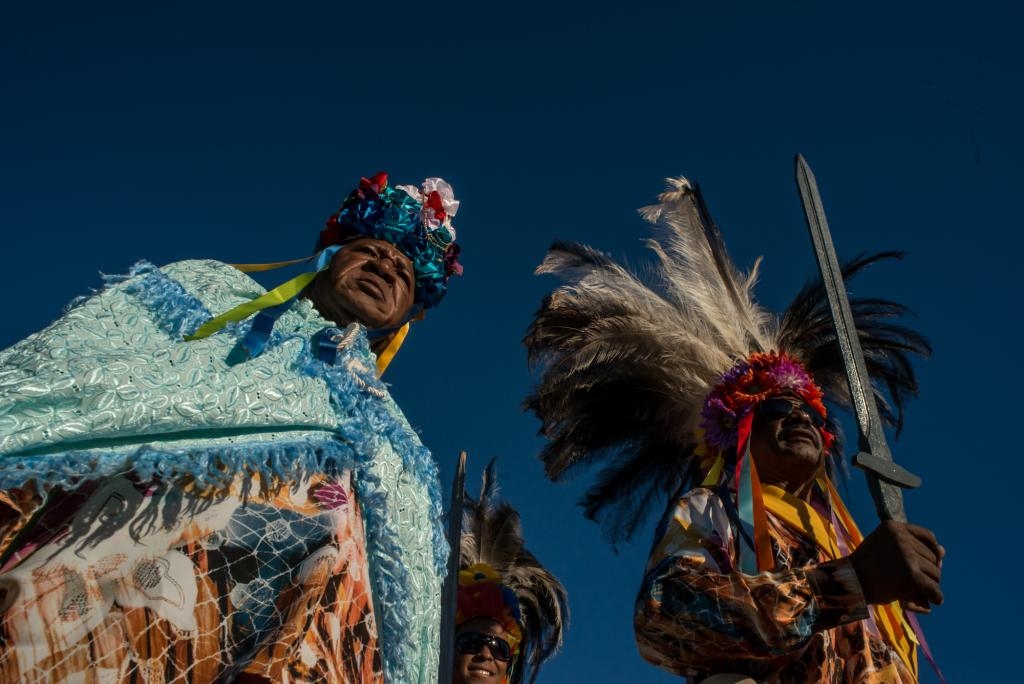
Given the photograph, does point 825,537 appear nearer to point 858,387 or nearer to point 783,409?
point 783,409

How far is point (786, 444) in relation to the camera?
4.06 m

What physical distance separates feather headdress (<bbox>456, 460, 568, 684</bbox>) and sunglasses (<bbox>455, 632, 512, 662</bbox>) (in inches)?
12.1

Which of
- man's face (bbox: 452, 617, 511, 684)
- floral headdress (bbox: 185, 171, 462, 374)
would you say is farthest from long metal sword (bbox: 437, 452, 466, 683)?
floral headdress (bbox: 185, 171, 462, 374)

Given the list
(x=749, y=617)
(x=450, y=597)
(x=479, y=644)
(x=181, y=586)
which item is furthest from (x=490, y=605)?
(x=181, y=586)

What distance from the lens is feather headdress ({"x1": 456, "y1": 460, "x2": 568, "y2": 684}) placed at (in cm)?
628

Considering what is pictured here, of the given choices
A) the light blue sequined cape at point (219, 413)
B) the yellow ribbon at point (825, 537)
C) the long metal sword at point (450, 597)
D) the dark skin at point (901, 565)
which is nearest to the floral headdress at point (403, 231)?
the light blue sequined cape at point (219, 413)

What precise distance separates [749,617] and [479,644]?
113 inches

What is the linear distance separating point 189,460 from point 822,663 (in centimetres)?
194

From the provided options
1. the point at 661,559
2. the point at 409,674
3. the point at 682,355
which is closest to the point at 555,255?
the point at 682,355

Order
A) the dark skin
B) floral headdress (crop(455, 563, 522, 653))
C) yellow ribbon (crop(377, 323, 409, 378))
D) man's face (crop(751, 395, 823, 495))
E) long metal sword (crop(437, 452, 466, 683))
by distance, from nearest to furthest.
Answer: the dark skin
man's face (crop(751, 395, 823, 495))
yellow ribbon (crop(377, 323, 409, 378))
long metal sword (crop(437, 452, 466, 683))
floral headdress (crop(455, 563, 522, 653))

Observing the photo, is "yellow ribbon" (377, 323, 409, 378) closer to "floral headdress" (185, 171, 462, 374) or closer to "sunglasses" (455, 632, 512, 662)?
"floral headdress" (185, 171, 462, 374)

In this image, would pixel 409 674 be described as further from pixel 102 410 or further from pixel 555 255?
pixel 555 255

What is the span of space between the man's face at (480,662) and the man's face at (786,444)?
219 cm

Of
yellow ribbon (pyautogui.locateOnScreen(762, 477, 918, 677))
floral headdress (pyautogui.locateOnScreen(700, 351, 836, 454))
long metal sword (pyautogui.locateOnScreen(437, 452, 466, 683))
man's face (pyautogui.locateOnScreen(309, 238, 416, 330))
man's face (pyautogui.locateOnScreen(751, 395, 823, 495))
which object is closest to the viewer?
yellow ribbon (pyautogui.locateOnScreen(762, 477, 918, 677))
